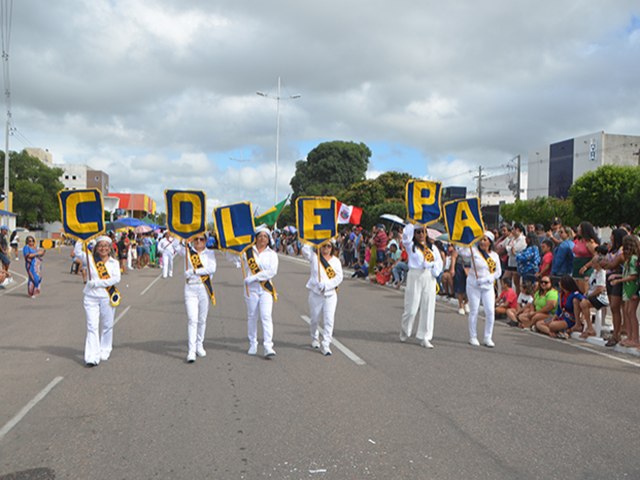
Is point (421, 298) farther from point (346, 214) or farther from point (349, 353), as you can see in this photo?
point (346, 214)

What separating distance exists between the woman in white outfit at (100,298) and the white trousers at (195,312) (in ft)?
3.20

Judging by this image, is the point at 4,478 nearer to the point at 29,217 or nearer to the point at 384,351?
the point at 384,351

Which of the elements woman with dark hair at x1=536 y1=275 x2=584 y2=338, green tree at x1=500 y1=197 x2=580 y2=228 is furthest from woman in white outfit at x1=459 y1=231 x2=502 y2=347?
green tree at x1=500 y1=197 x2=580 y2=228

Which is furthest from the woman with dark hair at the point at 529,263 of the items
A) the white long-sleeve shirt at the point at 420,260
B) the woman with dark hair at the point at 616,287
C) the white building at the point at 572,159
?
the white building at the point at 572,159

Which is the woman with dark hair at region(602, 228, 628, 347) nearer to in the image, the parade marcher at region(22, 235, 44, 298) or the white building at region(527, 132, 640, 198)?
the parade marcher at region(22, 235, 44, 298)

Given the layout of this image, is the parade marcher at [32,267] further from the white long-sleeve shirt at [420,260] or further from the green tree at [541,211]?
the green tree at [541,211]

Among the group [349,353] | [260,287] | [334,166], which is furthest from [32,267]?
[334,166]

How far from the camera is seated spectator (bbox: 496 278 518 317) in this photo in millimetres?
12469

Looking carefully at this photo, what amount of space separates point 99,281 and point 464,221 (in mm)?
5828

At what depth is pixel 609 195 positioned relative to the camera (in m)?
42.7

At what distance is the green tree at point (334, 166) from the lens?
7781 centimetres

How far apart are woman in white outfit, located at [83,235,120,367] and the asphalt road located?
26 cm

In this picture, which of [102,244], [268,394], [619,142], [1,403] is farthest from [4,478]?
[619,142]

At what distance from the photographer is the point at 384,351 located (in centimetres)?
884
